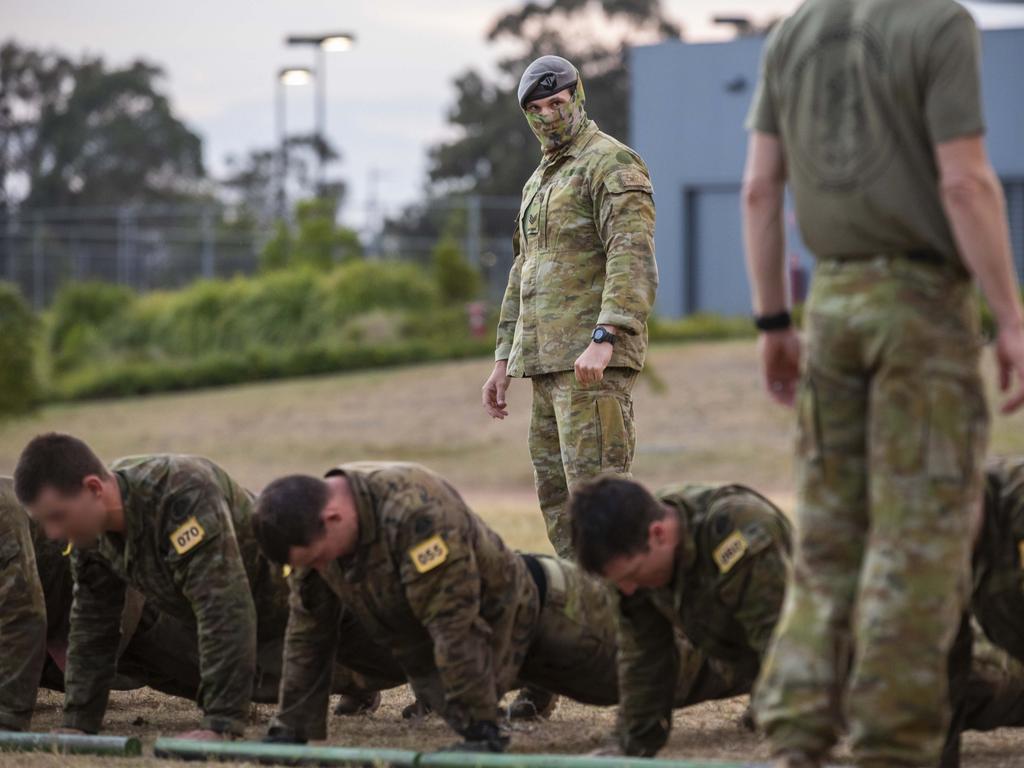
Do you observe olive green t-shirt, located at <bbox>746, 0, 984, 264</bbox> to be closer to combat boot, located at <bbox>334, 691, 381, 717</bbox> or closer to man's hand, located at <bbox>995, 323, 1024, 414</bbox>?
man's hand, located at <bbox>995, 323, 1024, 414</bbox>

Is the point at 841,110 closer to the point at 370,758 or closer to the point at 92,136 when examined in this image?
the point at 370,758

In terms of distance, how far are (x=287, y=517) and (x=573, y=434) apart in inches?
55.7

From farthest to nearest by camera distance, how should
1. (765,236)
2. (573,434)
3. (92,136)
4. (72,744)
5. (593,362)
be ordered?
(92,136)
(573,434)
(593,362)
(72,744)
(765,236)

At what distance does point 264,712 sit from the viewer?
6188 millimetres

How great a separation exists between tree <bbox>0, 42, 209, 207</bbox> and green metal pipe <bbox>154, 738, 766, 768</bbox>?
156 ft

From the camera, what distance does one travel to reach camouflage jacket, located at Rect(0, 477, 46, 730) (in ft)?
17.9

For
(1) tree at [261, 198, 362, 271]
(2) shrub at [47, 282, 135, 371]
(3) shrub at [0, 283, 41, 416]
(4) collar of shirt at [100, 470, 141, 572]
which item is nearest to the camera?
(4) collar of shirt at [100, 470, 141, 572]

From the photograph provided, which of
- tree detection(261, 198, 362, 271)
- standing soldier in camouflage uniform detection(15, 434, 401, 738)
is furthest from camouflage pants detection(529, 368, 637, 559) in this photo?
tree detection(261, 198, 362, 271)

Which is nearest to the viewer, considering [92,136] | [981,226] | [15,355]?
[981,226]

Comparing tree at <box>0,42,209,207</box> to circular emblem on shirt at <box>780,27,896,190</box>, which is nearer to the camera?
circular emblem on shirt at <box>780,27,896,190</box>

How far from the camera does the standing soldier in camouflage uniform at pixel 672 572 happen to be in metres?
4.44

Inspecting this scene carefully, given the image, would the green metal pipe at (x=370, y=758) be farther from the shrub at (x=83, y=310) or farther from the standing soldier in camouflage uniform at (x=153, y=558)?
the shrub at (x=83, y=310)

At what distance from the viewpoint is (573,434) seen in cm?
585

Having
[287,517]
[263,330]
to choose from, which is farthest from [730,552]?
[263,330]
